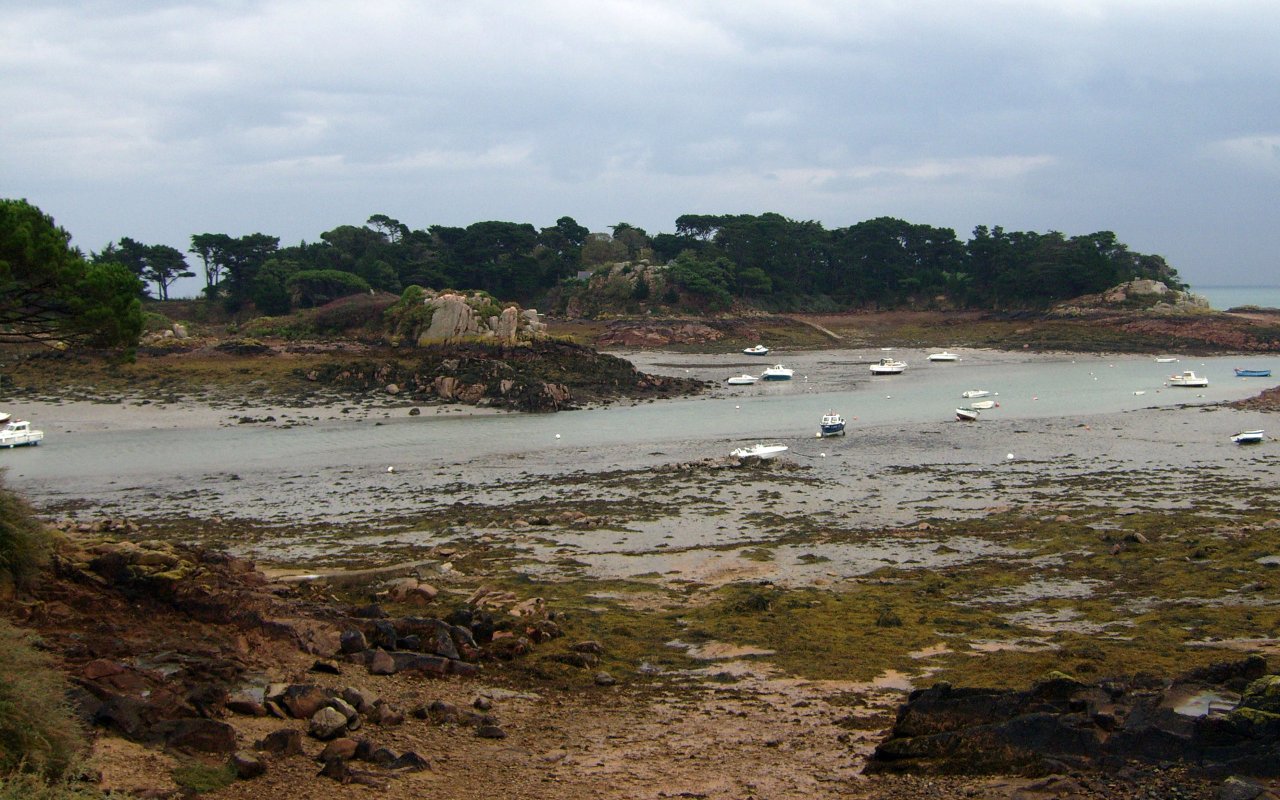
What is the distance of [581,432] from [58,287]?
1146 inches

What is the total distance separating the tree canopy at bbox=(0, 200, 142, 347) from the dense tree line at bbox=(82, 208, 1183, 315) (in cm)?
7149

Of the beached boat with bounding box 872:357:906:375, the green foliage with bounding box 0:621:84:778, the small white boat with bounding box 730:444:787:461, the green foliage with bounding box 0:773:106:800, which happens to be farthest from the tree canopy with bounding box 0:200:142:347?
the beached boat with bounding box 872:357:906:375

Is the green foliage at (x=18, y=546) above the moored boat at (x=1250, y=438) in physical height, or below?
above

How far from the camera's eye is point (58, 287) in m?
23.0

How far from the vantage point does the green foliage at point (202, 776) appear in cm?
1034

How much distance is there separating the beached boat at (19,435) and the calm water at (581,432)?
75 centimetres

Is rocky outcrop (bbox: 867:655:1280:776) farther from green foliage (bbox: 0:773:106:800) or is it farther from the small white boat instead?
the small white boat

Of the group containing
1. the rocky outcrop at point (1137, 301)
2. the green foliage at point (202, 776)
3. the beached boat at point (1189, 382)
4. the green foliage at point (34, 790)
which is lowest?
the green foliage at point (202, 776)

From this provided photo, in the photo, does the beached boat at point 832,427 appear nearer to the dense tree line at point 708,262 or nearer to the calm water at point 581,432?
the calm water at point 581,432

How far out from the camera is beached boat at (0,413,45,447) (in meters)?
43.7

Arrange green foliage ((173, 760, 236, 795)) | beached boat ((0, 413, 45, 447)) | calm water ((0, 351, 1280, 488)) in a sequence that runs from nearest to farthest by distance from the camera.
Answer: green foliage ((173, 760, 236, 795))
calm water ((0, 351, 1280, 488))
beached boat ((0, 413, 45, 447))

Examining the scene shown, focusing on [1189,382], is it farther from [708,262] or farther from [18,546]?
[18,546]

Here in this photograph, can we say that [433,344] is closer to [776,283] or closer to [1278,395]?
[1278,395]

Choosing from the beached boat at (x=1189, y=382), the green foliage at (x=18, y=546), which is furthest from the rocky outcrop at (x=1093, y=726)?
the beached boat at (x=1189, y=382)
